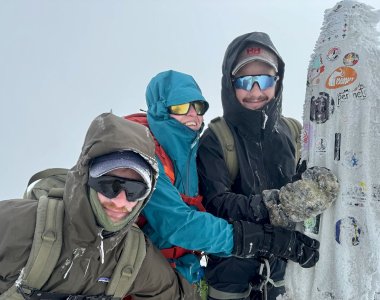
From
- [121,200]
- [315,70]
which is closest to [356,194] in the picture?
[315,70]

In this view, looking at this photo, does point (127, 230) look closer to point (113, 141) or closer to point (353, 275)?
point (113, 141)

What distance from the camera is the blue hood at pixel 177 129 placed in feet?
9.04

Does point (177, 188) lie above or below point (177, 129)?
below

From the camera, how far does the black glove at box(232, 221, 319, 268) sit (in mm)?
2553

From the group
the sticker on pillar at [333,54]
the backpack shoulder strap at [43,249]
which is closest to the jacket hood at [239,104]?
the sticker on pillar at [333,54]

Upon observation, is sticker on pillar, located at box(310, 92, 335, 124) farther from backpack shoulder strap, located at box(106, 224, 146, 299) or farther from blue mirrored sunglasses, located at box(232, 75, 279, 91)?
backpack shoulder strap, located at box(106, 224, 146, 299)

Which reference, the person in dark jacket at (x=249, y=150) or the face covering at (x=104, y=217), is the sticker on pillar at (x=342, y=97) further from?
the face covering at (x=104, y=217)

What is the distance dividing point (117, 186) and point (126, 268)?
1.78 ft

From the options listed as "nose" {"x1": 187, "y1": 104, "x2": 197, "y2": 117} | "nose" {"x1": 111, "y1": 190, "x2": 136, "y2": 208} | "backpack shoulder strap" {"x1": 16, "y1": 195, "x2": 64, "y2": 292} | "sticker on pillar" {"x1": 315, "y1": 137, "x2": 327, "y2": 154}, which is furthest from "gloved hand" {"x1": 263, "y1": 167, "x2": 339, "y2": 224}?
"backpack shoulder strap" {"x1": 16, "y1": 195, "x2": 64, "y2": 292}

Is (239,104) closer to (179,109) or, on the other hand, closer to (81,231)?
(179,109)

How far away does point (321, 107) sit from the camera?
262cm

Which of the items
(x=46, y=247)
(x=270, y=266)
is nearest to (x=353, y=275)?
(x=270, y=266)

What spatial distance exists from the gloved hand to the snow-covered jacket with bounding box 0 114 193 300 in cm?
81

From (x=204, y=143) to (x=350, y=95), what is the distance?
104 cm
